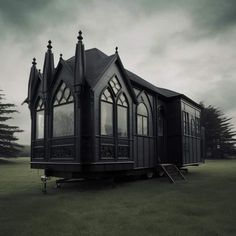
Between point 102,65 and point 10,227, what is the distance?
8.45 m

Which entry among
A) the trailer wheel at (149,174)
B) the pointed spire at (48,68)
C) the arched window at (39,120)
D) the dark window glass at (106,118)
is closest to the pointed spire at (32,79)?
the arched window at (39,120)

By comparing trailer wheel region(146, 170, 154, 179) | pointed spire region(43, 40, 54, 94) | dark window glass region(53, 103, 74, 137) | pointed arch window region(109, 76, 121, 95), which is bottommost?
trailer wheel region(146, 170, 154, 179)

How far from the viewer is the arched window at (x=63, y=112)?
11.9 m

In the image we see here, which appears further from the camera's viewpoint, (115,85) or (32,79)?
(32,79)

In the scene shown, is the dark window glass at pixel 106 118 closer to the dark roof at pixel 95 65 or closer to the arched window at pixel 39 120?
the dark roof at pixel 95 65

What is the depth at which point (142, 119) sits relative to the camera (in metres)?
15.7

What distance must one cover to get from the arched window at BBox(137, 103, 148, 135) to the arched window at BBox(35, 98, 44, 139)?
535cm

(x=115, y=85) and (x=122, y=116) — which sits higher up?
(x=115, y=85)

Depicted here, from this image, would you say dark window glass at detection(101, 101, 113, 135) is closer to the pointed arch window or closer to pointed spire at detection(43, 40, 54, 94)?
the pointed arch window

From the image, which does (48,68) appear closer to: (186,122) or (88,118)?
(88,118)

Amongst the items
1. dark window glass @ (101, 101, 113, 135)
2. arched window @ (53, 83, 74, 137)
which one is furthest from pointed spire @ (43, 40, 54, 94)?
dark window glass @ (101, 101, 113, 135)

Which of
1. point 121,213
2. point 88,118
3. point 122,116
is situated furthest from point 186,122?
point 121,213

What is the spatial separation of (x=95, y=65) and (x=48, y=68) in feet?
7.64

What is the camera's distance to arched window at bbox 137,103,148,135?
15289 millimetres
